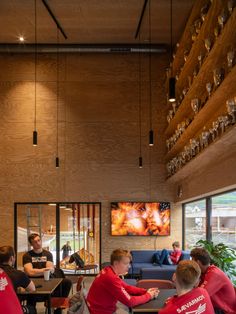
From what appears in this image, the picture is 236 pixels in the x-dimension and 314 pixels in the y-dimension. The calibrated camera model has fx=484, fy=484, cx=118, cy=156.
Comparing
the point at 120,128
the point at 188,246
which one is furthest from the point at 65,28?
the point at 188,246

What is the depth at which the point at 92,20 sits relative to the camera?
10.6 metres

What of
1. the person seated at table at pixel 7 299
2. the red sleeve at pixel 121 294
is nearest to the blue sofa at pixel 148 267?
the red sleeve at pixel 121 294

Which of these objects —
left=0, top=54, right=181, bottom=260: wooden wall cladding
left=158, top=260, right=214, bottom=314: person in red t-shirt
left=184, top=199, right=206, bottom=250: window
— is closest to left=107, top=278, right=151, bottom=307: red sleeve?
left=158, top=260, right=214, bottom=314: person in red t-shirt

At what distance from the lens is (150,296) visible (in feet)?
14.9

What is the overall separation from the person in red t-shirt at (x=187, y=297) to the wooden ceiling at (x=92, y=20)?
290 inches

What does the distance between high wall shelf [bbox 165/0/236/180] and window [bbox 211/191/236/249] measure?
0.86 meters

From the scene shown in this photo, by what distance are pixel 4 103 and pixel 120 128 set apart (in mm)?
3075

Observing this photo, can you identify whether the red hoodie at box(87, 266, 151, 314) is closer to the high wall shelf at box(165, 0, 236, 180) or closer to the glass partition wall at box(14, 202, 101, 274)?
the high wall shelf at box(165, 0, 236, 180)

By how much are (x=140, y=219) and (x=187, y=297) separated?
9184mm

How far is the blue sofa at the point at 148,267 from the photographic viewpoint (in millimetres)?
9632

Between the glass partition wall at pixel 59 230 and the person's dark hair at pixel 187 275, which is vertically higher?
the person's dark hair at pixel 187 275

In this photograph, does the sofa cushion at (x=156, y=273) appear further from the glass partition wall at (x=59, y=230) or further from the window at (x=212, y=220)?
the glass partition wall at (x=59, y=230)

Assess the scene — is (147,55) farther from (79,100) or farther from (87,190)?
(87,190)

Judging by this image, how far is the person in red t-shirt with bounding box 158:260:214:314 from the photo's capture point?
10.1ft
